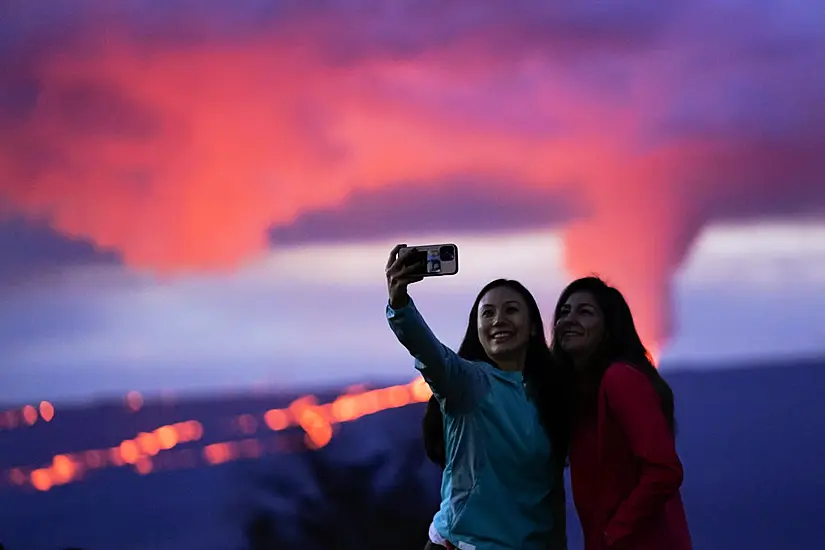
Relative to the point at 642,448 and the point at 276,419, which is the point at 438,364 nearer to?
the point at 642,448

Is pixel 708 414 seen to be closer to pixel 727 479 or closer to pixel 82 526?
pixel 727 479

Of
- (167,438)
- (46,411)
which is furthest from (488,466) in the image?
(46,411)

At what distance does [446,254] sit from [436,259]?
0.7 inches

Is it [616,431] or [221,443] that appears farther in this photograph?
[221,443]

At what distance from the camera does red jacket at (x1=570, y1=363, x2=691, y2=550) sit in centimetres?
138

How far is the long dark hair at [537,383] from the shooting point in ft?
4.88

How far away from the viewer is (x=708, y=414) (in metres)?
2.88

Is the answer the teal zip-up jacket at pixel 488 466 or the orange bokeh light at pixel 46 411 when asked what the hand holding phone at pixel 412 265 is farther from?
the orange bokeh light at pixel 46 411

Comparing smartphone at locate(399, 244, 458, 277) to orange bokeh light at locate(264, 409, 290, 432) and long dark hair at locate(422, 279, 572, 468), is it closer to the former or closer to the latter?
long dark hair at locate(422, 279, 572, 468)

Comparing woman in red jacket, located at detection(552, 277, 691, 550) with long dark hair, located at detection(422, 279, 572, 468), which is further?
long dark hair, located at detection(422, 279, 572, 468)

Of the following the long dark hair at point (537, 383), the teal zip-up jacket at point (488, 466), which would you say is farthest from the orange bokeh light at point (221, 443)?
the teal zip-up jacket at point (488, 466)

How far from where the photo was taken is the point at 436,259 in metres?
1.36

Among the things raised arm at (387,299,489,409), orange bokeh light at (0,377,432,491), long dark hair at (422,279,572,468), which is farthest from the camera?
orange bokeh light at (0,377,432,491)

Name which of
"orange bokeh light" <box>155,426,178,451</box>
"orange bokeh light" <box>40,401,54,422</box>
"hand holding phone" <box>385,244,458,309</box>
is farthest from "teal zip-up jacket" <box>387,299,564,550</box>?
"orange bokeh light" <box>40,401,54,422</box>
